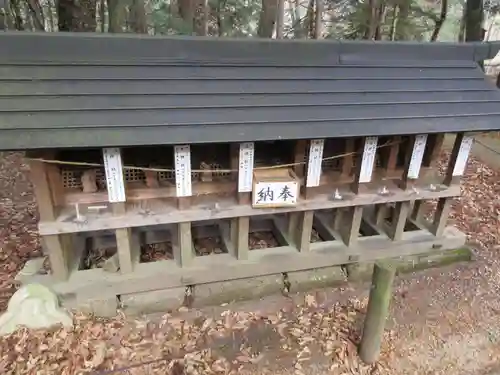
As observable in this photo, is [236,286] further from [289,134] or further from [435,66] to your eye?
[435,66]

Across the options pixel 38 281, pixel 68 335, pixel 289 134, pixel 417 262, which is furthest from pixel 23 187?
pixel 417 262

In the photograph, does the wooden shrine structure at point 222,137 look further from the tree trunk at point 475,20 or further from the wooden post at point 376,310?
the tree trunk at point 475,20

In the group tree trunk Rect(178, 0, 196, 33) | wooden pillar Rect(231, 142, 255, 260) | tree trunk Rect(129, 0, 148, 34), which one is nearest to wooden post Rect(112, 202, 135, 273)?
wooden pillar Rect(231, 142, 255, 260)

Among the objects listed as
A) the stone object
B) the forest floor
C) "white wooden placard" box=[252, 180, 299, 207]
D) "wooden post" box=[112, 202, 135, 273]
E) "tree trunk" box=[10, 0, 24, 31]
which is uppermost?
"tree trunk" box=[10, 0, 24, 31]

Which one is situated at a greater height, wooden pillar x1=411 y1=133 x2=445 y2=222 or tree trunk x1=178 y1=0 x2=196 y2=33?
tree trunk x1=178 y1=0 x2=196 y2=33

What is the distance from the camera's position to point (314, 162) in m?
3.28

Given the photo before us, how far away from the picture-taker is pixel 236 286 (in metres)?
3.69

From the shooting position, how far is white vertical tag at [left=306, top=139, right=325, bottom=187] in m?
3.20

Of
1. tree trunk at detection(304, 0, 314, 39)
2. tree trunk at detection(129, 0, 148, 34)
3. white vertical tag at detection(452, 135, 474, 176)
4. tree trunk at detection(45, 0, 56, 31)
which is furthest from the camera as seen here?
tree trunk at detection(304, 0, 314, 39)

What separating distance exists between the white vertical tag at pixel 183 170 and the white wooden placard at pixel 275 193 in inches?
21.6

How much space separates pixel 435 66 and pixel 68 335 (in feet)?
13.1

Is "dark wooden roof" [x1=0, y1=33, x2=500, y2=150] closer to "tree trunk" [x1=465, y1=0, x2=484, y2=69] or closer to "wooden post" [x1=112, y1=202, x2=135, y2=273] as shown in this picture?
"wooden post" [x1=112, y1=202, x2=135, y2=273]

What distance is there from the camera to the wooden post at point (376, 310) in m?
2.88

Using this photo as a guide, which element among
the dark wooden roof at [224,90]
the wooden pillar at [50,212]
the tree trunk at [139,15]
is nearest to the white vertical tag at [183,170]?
the dark wooden roof at [224,90]
